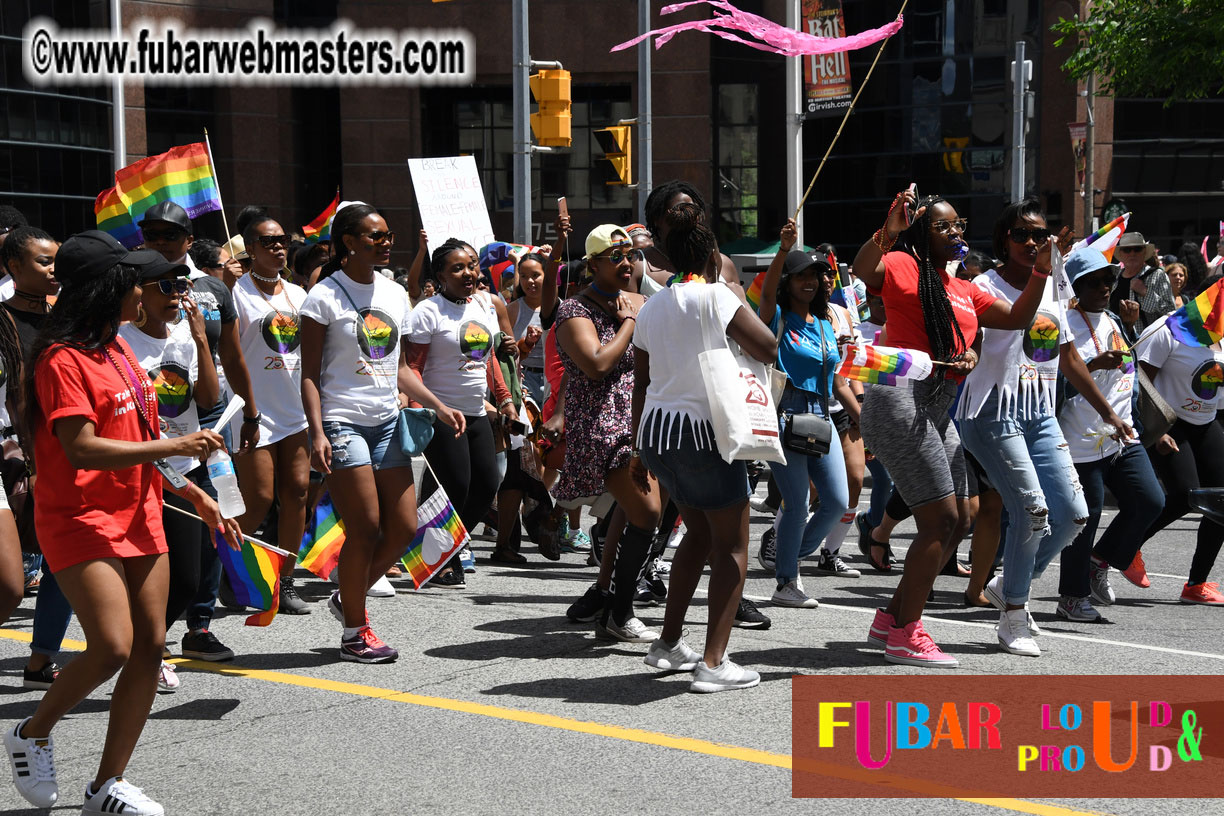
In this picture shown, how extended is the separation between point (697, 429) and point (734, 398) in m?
0.20

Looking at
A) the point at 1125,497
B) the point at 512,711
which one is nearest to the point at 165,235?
the point at 512,711

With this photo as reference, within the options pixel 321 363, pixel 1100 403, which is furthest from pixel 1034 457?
pixel 321 363

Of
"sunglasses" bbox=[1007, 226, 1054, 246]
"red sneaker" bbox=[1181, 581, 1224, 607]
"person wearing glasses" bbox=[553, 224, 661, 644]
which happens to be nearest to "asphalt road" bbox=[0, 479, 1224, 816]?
"red sneaker" bbox=[1181, 581, 1224, 607]

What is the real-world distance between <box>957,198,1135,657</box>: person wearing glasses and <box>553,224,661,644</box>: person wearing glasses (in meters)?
1.57

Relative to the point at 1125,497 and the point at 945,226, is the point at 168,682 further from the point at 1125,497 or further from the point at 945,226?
the point at 1125,497

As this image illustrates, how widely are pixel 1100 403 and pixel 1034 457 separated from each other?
2.48ft

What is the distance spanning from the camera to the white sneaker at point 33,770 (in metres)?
4.55

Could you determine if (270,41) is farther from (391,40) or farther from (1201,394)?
(1201,394)

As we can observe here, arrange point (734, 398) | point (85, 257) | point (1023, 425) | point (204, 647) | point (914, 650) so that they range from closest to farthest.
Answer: point (85, 257), point (734, 398), point (914, 650), point (204, 647), point (1023, 425)

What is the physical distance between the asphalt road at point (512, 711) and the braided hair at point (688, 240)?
1.71 metres

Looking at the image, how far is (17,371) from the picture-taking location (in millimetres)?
5824

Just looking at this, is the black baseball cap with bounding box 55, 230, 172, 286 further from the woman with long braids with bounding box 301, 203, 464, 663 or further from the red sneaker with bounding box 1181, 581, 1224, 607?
the red sneaker with bounding box 1181, 581, 1224, 607

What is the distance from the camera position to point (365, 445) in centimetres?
651

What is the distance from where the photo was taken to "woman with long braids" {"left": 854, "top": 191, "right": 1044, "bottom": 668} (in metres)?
6.41
